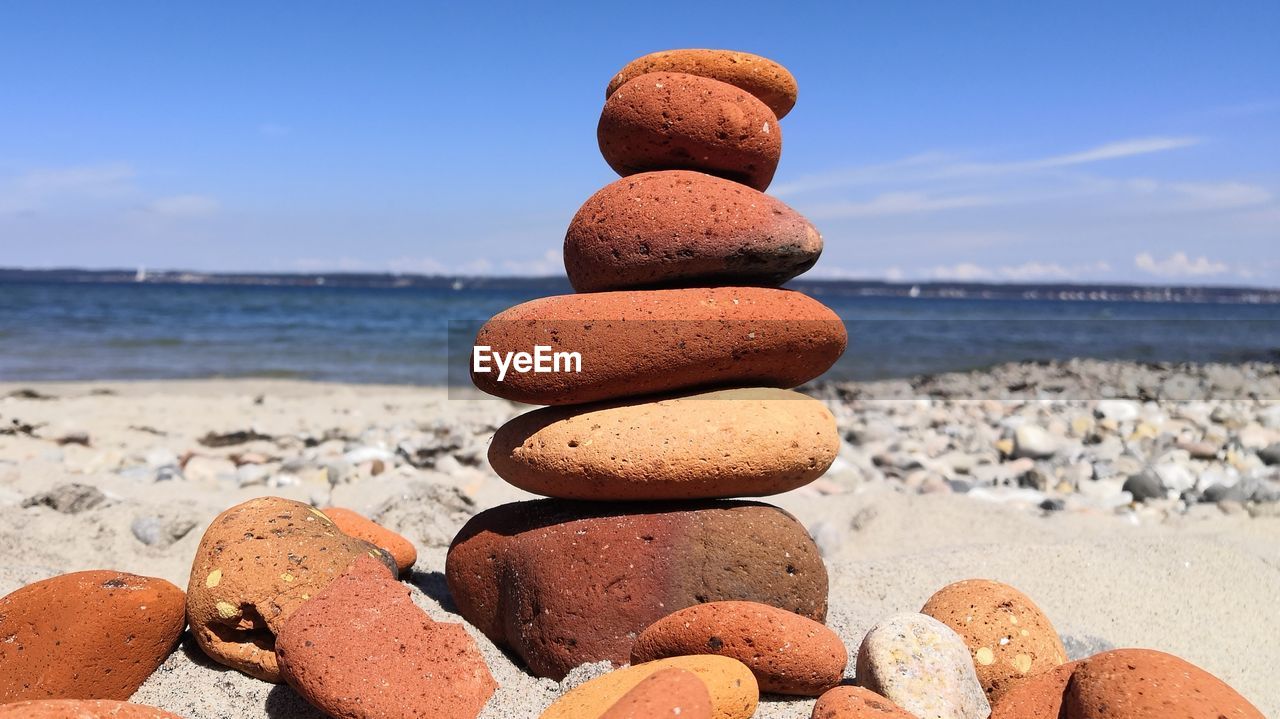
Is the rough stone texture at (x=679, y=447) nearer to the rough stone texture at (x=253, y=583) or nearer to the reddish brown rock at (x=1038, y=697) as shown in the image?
the rough stone texture at (x=253, y=583)

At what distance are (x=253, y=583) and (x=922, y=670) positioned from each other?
8.71 ft

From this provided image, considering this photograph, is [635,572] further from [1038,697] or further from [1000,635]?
[1038,697]

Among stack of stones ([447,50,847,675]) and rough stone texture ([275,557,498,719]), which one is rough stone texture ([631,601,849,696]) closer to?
stack of stones ([447,50,847,675])

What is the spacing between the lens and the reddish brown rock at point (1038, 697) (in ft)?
10.0

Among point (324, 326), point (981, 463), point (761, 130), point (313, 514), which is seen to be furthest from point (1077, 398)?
point (324, 326)

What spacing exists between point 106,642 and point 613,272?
2553 mm

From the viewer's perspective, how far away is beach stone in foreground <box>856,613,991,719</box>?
3174mm

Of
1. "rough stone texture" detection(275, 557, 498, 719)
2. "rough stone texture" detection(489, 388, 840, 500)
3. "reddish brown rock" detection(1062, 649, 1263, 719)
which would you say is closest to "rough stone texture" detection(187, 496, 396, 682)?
"rough stone texture" detection(275, 557, 498, 719)

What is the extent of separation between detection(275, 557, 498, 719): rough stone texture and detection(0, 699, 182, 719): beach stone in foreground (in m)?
0.51

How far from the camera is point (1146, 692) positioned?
2803 millimetres

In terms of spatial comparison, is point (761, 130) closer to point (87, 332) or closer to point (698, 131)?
point (698, 131)

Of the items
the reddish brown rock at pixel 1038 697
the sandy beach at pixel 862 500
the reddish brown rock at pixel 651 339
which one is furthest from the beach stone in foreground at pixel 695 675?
the reddish brown rock at pixel 651 339

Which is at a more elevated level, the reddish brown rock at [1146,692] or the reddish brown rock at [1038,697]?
the reddish brown rock at [1146,692]

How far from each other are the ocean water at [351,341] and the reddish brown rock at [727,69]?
14178 millimetres
